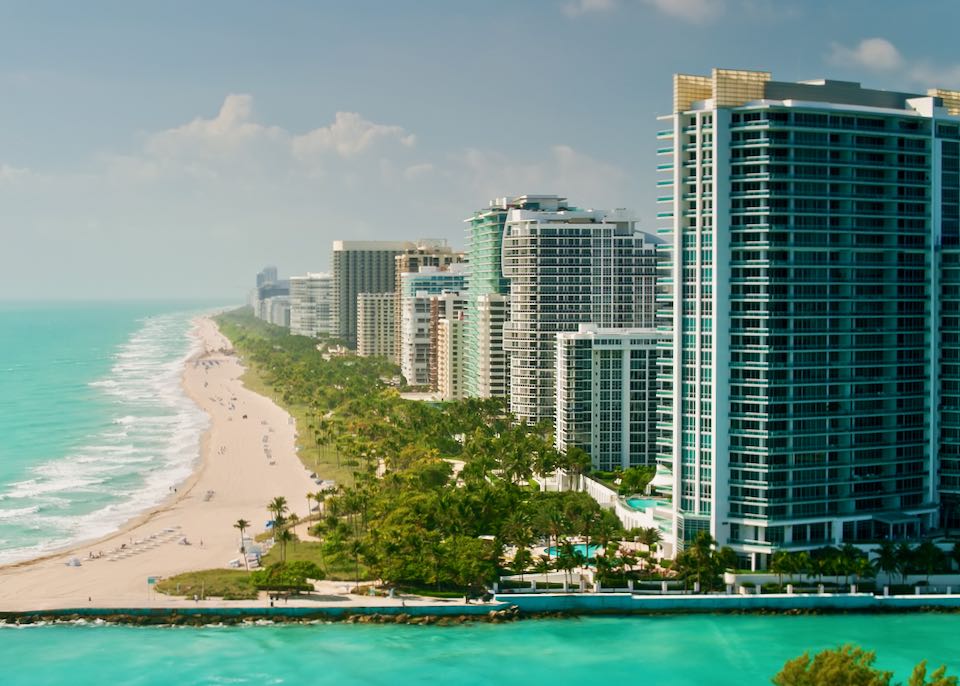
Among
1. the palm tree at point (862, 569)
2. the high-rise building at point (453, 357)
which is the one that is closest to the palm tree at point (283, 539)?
the palm tree at point (862, 569)

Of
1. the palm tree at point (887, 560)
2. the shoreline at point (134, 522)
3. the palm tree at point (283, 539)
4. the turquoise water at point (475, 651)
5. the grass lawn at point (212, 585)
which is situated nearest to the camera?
the turquoise water at point (475, 651)

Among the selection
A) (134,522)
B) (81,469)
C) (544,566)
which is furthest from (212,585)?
(81,469)

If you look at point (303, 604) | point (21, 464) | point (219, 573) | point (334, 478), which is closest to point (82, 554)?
point (219, 573)

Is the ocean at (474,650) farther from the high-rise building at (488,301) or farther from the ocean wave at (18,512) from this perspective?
the high-rise building at (488,301)

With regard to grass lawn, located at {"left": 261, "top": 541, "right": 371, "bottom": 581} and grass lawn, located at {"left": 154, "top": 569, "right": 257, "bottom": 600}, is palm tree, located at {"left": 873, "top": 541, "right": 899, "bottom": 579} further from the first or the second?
grass lawn, located at {"left": 154, "top": 569, "right": 257, "bottom": 600}

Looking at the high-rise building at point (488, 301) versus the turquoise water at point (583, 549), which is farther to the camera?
the high-rise building at point (488, 301)

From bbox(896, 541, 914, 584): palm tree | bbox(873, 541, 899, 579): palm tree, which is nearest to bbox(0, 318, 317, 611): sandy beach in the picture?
bbox(873, 541, 899, 579): palm tree

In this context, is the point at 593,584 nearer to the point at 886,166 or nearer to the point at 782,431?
the point at 782,431
